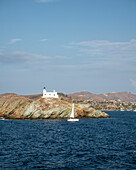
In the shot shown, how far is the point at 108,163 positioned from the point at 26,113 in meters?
108

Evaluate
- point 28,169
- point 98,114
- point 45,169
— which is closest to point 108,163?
point 45,169

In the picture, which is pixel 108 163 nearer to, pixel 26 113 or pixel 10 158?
pixel 10 158

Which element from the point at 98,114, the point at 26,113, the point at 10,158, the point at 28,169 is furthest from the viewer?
the point at 98,114

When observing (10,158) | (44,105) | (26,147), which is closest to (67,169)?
(10,158)

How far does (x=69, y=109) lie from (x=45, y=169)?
356ft

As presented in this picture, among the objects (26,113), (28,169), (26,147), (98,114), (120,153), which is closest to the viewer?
(28,169)

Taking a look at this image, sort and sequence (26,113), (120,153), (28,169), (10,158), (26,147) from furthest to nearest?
(26,113) → (26,147) → (120,153) → (10,158) → (28,169)

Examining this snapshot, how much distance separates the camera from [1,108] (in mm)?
161125

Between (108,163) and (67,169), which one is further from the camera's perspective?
(108,163)

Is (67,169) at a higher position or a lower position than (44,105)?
lower

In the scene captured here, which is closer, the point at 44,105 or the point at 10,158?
the point at 10,158

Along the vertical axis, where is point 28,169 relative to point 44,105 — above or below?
below

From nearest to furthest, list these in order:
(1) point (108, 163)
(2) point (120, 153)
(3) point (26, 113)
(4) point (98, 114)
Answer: (1) point (108, 163) → (2) point (120, 153) → (3) point (26, 113) → (4) point (98, 114)

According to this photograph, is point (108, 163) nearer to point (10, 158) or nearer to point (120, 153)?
point (120, 153)
